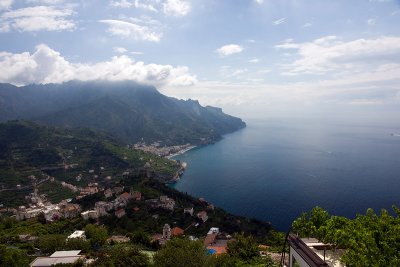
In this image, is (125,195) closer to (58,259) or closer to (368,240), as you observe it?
(58,259)

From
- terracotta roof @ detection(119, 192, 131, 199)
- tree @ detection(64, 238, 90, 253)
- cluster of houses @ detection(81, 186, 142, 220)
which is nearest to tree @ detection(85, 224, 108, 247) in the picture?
tree @ detection(64, 238, 90, 253)

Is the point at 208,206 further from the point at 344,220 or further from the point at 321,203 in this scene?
the point at 344,220

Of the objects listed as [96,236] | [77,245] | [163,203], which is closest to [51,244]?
[77,245]

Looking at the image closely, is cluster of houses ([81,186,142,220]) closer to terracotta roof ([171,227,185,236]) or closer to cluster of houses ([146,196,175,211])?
cluster of houses ([146,196,175,211])

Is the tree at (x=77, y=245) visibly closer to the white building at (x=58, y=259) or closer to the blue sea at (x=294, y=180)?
the white building at (x=58, y=259)

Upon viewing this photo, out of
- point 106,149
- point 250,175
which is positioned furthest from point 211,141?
point 250,175

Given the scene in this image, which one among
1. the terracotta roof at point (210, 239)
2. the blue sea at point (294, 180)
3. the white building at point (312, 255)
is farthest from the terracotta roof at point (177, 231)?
the white building at point (312, 255)
